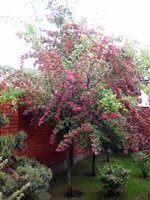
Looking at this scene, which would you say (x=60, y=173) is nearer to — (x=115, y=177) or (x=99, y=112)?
(x=115, y=177)

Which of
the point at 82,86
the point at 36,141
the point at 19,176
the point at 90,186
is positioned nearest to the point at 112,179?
the point at 90,186

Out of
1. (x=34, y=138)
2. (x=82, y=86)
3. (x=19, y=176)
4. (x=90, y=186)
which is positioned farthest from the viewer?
(x=90, y=186)

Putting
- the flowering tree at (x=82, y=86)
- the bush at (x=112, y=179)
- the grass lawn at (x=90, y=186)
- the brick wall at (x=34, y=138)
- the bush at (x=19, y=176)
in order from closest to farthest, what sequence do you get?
1. the bush at (x=19, y=176)
2. the flowering tree at (x=82, y=86)
3. the brick wall at (x=34, y=138)
4. the bush at (x=112, y=179)
5. the grass lawn at (x=90, y=186)

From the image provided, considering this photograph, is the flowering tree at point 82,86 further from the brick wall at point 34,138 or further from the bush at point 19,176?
the bush at point 19,176

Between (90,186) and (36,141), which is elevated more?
(36,141)

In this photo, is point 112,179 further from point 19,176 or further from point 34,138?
point 19,176

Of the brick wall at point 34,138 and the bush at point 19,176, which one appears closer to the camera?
the bush at point 19,176

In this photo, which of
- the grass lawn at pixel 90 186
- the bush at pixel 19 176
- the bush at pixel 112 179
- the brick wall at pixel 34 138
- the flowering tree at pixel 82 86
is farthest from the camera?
the grass lawn at pixel 90 186

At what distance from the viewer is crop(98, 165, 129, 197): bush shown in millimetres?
7887

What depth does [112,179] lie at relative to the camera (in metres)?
7.84

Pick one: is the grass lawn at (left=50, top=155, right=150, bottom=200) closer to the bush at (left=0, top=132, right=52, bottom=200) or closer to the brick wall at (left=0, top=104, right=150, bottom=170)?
the brick wall at (left=0, top=104, right=150, bottom=170)

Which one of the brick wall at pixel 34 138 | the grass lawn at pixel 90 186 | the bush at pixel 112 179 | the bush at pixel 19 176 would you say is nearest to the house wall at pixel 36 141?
the brick wall at pixel 34 138

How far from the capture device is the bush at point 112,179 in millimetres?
7887

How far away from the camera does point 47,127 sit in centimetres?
962
